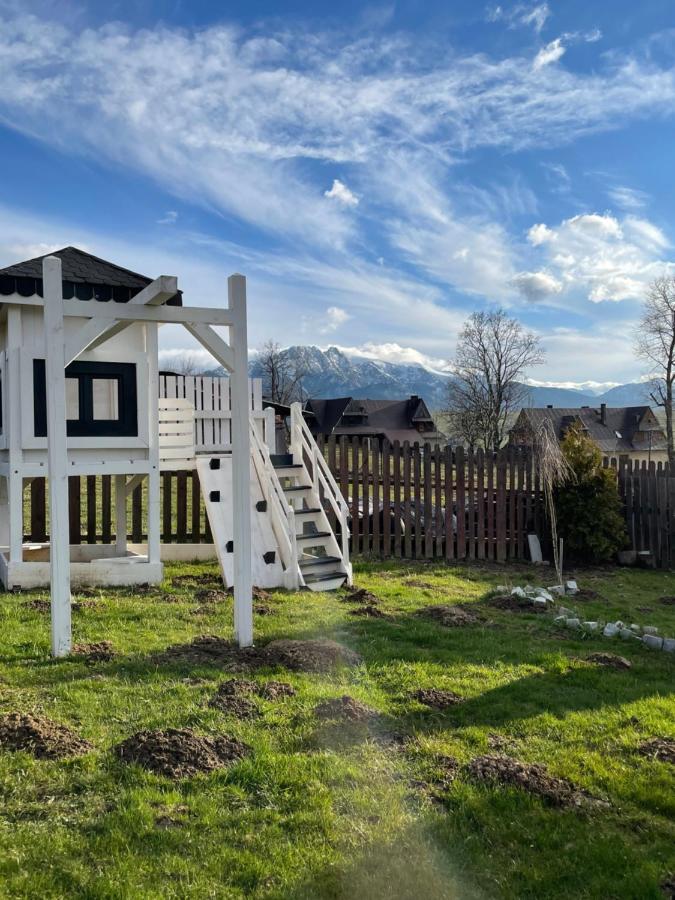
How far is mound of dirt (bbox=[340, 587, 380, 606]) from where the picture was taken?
7.40 metres

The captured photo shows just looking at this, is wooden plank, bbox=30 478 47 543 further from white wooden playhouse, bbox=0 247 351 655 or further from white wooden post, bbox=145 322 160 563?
white wooden post, bbox=145 322 160 563

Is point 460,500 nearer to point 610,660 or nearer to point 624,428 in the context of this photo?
point 610,660

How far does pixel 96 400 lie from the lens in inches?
318

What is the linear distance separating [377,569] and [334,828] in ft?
23.2

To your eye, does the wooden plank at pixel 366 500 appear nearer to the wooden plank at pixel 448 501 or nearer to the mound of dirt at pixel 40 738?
the wooden plank at pixel 448 501

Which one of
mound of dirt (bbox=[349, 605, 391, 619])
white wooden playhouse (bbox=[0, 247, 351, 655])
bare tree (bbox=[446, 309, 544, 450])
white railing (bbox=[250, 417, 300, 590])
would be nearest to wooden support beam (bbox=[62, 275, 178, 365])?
white wooden playhouse (bbox=[0, 247, 351, 655])

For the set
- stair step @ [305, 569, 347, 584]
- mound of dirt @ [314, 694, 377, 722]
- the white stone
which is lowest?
the white stone

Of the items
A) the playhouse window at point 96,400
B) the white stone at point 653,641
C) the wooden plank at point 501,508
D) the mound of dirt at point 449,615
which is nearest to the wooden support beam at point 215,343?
the playhouse window at point 96,400

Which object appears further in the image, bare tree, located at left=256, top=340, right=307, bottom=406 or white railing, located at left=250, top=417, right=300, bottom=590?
bare tree, located at left=256, top=340, right=307, bottom=406

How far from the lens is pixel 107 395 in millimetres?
8109

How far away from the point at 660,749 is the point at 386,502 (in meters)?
7.63

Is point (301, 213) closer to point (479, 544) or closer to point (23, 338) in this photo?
point (23, 338)

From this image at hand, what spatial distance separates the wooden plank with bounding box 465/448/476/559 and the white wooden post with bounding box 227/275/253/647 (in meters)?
6.57

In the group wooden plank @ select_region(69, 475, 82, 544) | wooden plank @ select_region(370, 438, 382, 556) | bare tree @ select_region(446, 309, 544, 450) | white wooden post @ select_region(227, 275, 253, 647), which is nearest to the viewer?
white wooden post @ select_region(227, 275, 253, 647)
